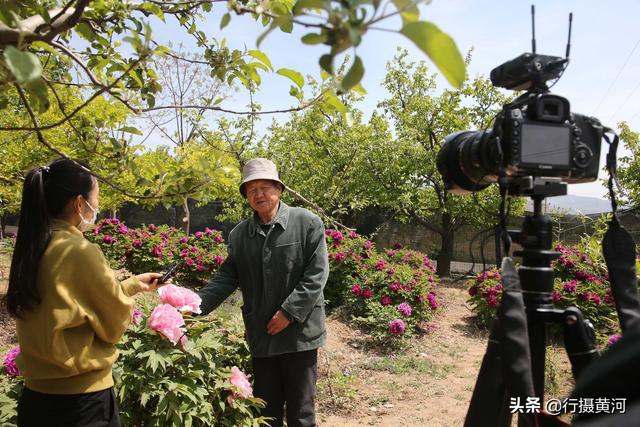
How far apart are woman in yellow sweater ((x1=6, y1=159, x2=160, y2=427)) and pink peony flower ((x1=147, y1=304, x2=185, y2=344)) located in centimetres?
25

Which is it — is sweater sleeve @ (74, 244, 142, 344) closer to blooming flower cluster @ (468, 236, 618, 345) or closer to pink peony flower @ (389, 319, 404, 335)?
pink peony flower @ (389, 319, 404, 335)

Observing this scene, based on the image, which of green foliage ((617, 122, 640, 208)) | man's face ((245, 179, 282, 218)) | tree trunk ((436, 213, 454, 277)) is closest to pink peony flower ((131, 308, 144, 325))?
man's face ((245, 179, 282, 218))

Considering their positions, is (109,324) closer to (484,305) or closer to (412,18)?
(412,18)

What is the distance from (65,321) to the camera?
163 centimetres

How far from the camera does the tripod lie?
1.43 meters

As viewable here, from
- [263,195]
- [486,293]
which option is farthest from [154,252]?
[263,195]

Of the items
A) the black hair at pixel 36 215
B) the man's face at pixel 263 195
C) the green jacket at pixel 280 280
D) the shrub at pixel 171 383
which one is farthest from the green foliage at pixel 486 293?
the black hair at pixel 36 215

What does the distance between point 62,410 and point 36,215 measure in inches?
28.2

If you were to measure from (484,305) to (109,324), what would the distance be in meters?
5.68

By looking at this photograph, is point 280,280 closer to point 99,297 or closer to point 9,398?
point 99,297

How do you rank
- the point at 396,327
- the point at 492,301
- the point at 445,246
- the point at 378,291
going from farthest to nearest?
the point at 445,246 < the point at 378,291 < the point at 492,301 < the point at 396,327

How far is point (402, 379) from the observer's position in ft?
15.9

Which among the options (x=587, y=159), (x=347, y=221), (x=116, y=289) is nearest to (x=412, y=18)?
(x=587, y=159)

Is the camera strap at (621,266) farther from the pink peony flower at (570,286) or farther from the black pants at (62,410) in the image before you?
the pink peony flower at (570,286)
